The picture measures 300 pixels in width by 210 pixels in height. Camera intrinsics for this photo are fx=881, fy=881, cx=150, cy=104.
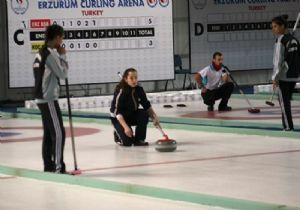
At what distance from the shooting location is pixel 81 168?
32.5ft

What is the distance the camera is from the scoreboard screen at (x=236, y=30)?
23625 millimetres

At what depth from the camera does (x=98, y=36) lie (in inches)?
805

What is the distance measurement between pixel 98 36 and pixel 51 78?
1160 centimetres

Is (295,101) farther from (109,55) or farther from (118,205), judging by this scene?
(118,205)

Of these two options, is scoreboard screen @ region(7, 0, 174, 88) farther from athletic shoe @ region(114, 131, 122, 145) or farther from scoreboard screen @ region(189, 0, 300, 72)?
athletic shoe @ region(114, 131, 122, 145)

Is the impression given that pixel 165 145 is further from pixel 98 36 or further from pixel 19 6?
pixel 98 36

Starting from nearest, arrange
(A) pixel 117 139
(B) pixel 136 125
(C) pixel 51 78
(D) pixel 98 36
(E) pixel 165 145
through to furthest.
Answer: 1. (C) pixel 51 78
2. (E) pixel 165 145
3. (B) pixel 136 125
4. (A) pixel 117 139
5. (D) pixel 98 36

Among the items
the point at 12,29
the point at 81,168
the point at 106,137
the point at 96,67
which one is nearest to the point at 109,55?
the point at 96,67

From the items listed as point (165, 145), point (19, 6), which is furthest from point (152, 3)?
point (165, 145)

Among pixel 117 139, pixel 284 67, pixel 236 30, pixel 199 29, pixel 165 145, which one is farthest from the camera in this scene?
pixel 236 30

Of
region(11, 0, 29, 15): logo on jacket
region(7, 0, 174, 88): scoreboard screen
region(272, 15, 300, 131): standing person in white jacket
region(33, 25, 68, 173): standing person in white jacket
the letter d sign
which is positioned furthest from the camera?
the letter d sign

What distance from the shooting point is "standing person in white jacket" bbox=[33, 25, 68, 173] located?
8.85m

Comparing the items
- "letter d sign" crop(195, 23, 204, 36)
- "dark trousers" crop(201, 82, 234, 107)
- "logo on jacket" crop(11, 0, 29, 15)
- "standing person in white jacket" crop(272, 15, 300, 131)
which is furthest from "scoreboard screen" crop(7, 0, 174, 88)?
"standing person in white jacket" crop(272, 15, 300, 131)

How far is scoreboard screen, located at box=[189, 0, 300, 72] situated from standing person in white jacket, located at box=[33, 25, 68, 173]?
14.5 m
